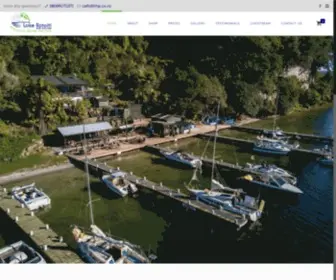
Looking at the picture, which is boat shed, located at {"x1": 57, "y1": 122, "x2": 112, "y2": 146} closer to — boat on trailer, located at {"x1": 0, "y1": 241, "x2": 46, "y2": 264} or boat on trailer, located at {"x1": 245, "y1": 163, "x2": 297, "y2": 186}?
boat on trailer, located at {"x1": 245, "y1": 163, "x2": 297, "y2": 186}

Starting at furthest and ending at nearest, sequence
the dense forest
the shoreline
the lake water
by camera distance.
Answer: the dense forest
the shoreline
the lake water

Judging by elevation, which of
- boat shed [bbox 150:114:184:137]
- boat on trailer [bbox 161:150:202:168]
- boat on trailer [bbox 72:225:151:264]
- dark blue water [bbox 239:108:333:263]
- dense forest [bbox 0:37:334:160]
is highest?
dense forest [bbox 0:37:334:160]

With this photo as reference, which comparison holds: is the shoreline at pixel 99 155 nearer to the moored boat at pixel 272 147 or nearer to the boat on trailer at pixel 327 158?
the moored boat at pixel 272 147

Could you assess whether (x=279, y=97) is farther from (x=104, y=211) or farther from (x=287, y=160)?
(x=104, y=211)

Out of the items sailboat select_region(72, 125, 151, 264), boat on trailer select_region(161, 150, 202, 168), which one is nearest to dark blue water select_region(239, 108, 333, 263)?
sailboat select_region(72, 125, 151, 264)

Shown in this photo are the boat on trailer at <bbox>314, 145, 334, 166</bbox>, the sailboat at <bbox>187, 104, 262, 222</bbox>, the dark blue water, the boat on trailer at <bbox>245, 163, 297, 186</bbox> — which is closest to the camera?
the dark blue water

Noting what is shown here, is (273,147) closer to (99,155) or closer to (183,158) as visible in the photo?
(183,158)

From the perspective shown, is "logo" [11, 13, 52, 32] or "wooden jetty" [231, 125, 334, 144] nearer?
"logo" [11, 13, 52, 32]
